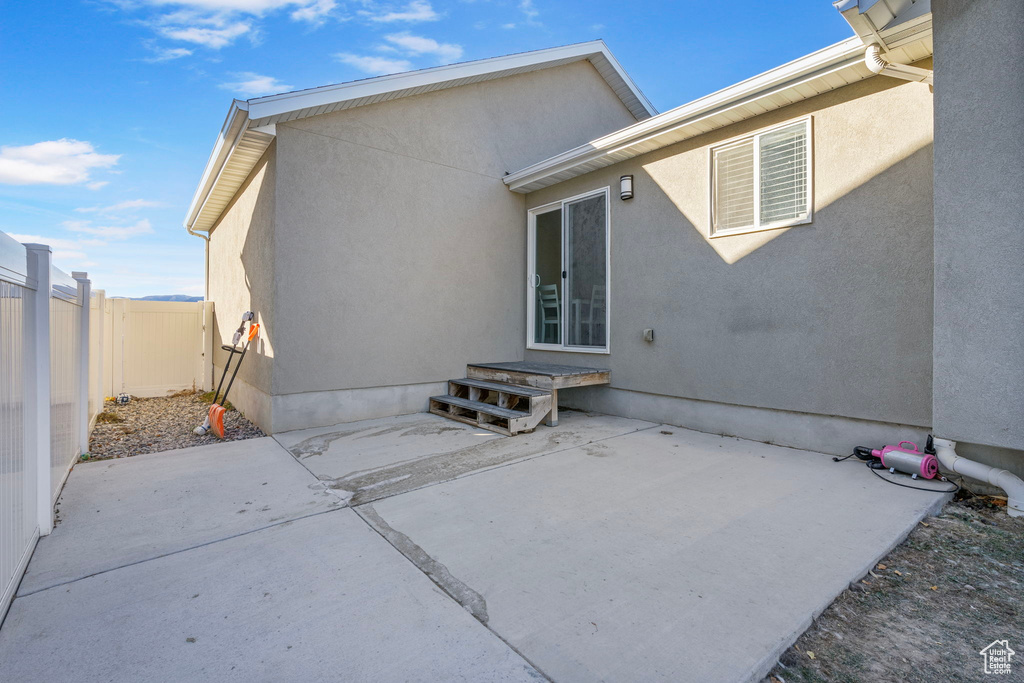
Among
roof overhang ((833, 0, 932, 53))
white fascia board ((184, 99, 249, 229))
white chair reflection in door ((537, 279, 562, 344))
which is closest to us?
roof overhang ((833, 0, 932, 53))

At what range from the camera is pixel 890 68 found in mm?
3293

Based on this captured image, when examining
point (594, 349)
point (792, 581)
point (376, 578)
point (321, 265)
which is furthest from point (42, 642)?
point (594, 349)

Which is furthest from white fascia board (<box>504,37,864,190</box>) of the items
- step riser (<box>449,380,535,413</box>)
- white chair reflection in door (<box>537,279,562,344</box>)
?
step riser (<box>449,380,535,413</box>)

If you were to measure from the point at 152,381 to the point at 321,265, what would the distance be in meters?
4.58

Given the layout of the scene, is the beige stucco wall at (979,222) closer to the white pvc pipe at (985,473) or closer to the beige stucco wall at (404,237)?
the white pvc pipe at (985,473)

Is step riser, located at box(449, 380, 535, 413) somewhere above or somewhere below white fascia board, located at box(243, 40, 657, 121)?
below

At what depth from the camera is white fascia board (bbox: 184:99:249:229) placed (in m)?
4.31

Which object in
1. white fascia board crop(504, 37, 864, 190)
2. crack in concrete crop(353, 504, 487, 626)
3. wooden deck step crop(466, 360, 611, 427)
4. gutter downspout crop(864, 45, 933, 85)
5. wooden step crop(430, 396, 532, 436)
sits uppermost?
white fascia board crop(504, 37, 864, 190)

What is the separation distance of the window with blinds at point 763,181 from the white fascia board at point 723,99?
0.42m

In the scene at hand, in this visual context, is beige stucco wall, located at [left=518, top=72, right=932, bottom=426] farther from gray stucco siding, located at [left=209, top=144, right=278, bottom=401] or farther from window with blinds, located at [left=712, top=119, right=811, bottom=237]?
gray stucco siding, located at [left=209, top=144, right=278, bottom=401]

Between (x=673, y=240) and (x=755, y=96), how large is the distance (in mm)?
1430

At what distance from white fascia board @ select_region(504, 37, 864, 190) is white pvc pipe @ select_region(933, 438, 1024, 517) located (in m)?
2.82

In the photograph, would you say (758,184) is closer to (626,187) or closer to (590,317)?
(626,187)

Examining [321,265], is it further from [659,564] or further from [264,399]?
[659,564]
